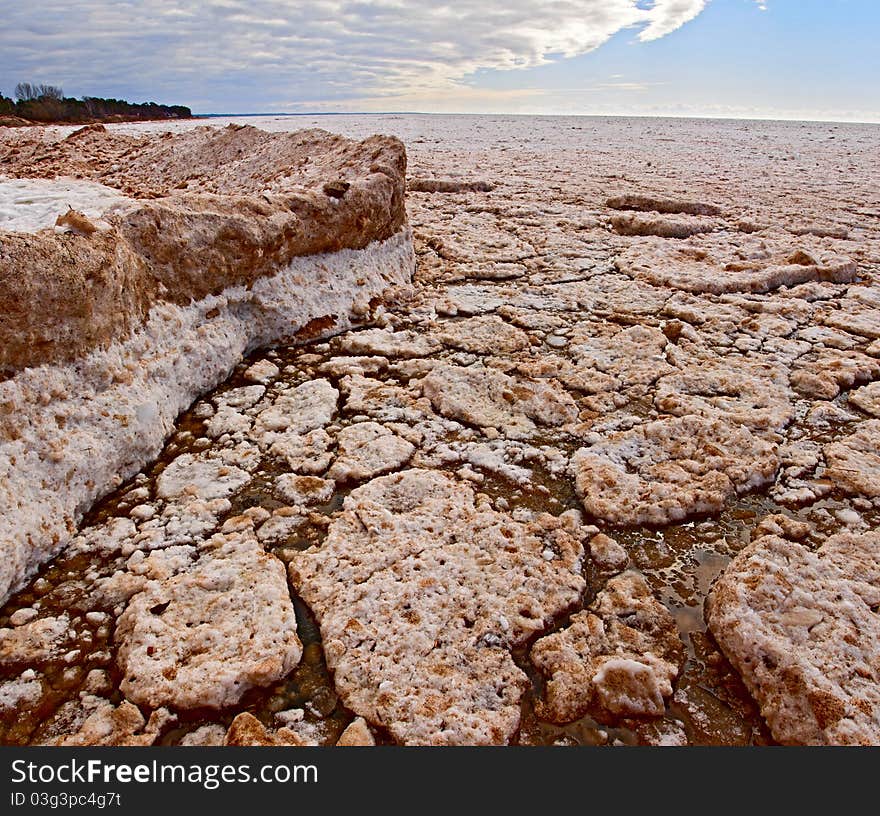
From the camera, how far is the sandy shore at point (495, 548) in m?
1.11

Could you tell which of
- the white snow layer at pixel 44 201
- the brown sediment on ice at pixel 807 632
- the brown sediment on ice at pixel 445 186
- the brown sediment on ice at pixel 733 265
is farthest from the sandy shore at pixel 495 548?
the brown sediment on ice at pixel 445 186

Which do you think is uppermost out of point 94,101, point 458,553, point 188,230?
point 94,101

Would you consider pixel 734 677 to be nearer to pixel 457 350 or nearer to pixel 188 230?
pixel 457 350

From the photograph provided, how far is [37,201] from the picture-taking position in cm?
205

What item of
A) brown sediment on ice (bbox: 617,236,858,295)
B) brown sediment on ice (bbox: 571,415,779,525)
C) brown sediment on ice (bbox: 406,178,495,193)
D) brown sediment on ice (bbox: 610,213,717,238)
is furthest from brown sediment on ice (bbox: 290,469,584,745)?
brown sediment on ice (bbox: 406,178,495,193)

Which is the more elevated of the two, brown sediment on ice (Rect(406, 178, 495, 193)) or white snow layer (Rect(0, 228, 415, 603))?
brown sediment on ice (Rect(406, 178, 495, 193))

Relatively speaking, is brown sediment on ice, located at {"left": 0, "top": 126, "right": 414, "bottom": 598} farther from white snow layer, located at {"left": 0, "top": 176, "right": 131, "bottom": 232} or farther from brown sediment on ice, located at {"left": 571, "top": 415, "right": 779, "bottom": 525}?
brown sediment on ice, located at {"left": 571, "top": 415, "right": 779, "bottom": 525}

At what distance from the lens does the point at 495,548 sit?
4.79ft

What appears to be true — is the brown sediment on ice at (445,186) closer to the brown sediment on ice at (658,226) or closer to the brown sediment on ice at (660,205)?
the brown sediment on ice at (660,205)

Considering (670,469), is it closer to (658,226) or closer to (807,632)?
(807,632)

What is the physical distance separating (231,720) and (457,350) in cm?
171

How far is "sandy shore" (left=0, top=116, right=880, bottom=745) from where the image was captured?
111cm

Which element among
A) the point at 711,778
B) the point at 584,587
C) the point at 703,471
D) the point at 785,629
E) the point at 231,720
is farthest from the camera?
the point at 703,471

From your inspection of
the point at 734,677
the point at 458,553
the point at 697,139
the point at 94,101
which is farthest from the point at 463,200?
the point at 697,139
